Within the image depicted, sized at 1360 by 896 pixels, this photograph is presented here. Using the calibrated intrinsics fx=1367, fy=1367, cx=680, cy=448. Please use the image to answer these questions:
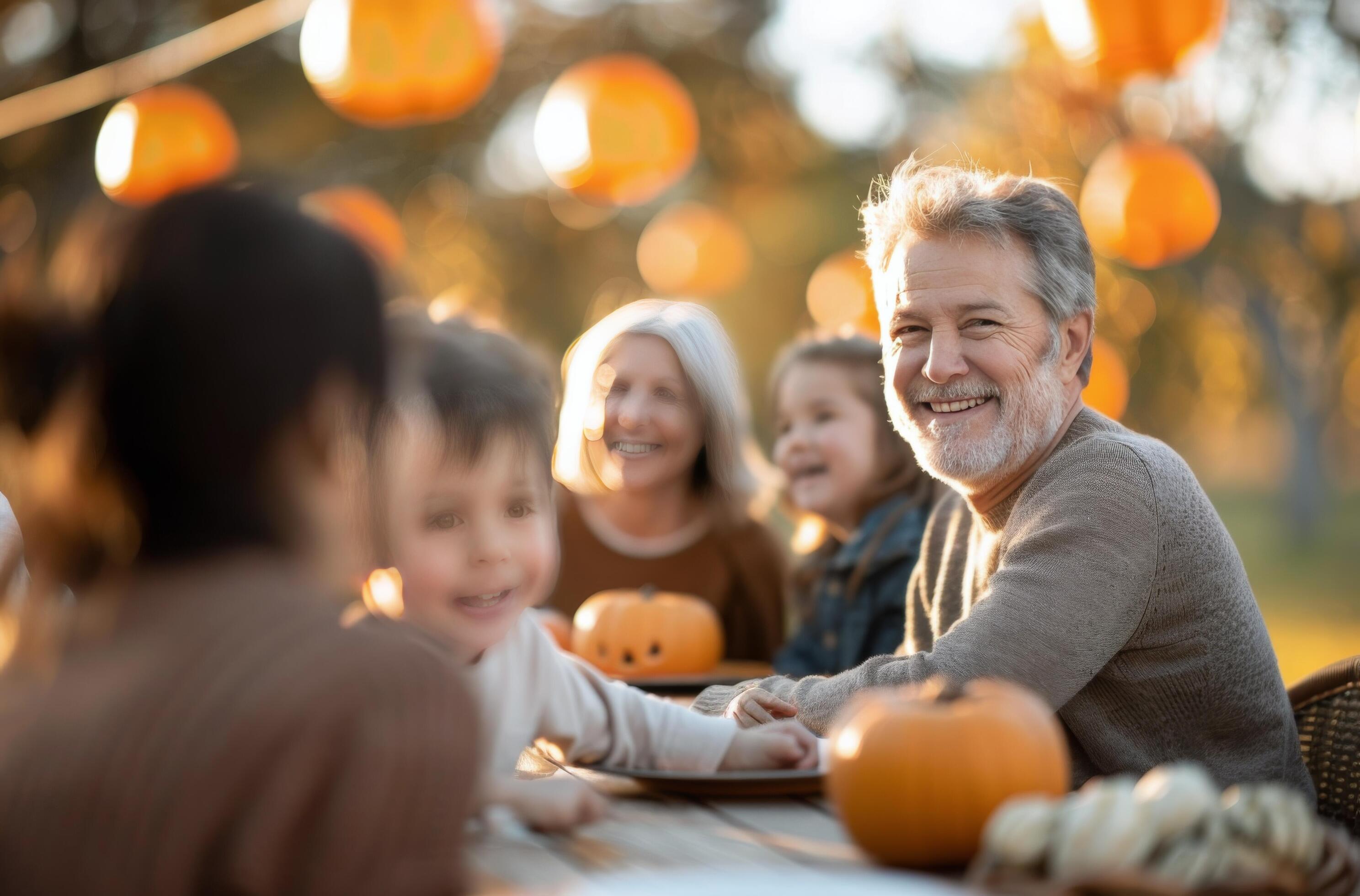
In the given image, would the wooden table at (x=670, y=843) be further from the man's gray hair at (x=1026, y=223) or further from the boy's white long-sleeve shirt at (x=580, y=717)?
the man's gray hair at (x=1026, y=223)

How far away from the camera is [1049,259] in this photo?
2715mm

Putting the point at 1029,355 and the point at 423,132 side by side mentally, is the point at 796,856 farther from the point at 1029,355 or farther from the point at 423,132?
the point at 423,132

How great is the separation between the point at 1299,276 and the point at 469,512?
53.1 ft

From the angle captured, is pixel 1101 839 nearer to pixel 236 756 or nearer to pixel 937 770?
pixel 937 770

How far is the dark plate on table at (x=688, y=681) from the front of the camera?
10.2 ft

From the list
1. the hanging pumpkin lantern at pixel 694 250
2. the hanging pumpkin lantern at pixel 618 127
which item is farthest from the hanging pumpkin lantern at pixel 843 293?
the hanging pumpkin lantern at pixel 618 127

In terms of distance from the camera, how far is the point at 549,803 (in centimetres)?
171

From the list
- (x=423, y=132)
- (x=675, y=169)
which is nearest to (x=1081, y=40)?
(x=675, y=169)

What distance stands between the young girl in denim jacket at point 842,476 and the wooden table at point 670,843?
205 centimetres

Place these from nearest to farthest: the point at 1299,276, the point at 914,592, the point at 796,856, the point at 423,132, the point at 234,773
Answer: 1. the point at 234,773
2. the point at 796,856
3. the point at 914,592
4. the point at 423,132
5. the point at 1299,276

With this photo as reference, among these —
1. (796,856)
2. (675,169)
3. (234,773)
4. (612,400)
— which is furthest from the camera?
(675,169)

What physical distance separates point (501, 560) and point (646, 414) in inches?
88.8

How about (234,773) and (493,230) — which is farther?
(493,230)

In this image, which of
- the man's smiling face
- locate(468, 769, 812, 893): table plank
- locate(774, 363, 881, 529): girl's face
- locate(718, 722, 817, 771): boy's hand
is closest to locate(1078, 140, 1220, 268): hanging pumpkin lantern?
locate(774, 363, 881, 529): girl's face
